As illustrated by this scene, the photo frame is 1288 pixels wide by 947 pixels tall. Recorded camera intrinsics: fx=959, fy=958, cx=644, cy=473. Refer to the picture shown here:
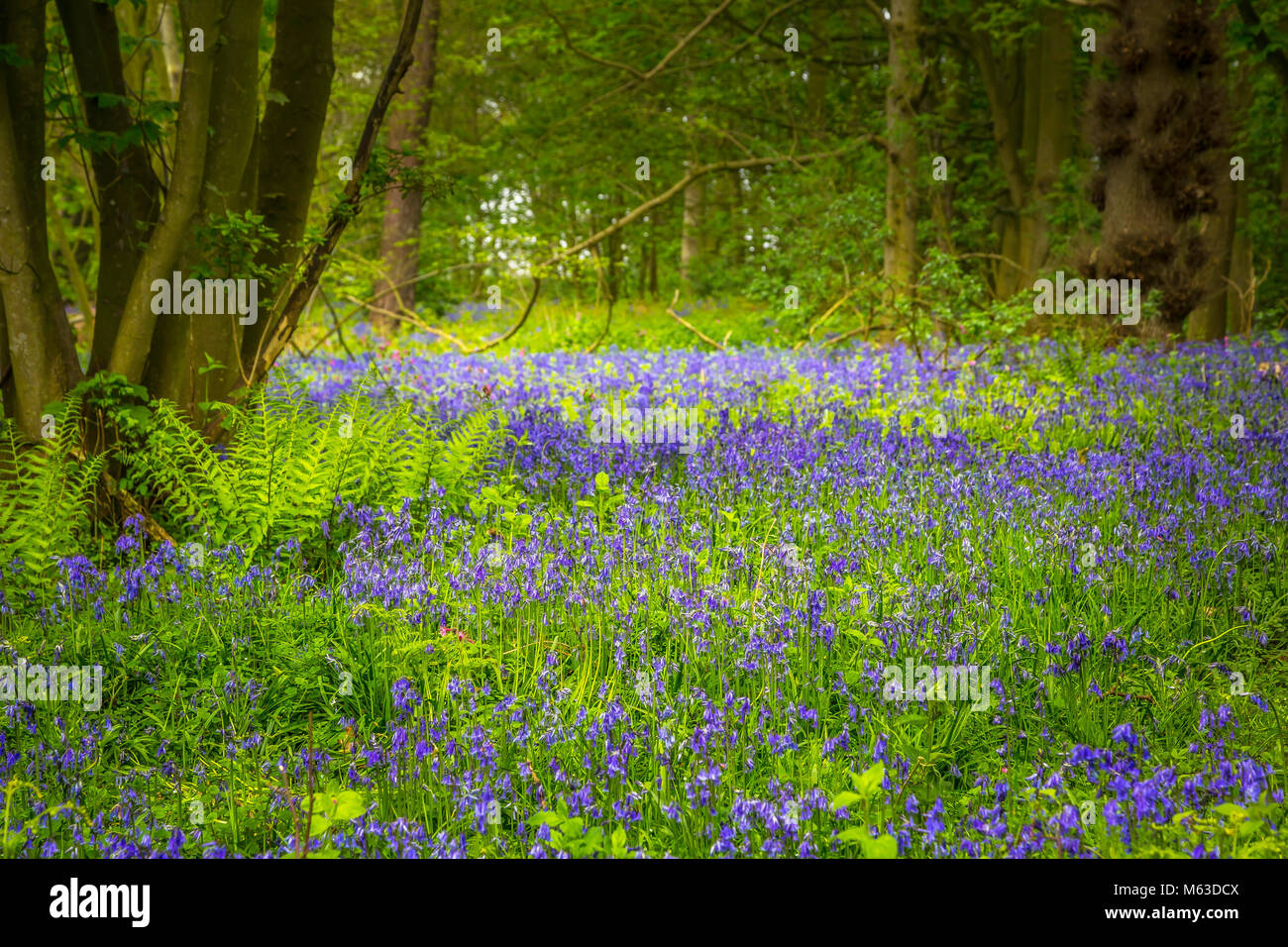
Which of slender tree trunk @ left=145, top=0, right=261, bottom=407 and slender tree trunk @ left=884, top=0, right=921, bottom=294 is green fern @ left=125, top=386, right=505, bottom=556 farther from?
slender tree trunk @ left=884, top=0, right=921, bottom=294

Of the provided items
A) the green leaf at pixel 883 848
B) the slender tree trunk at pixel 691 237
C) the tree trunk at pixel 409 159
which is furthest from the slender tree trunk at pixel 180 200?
the slender tree trunk at pixel 691 237

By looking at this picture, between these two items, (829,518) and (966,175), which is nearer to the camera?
(829,518)

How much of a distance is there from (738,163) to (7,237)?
36.8ft

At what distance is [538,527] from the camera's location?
4.76 metres

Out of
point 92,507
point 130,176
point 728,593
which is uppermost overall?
point 130,176

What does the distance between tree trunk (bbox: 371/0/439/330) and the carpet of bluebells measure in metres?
11.5

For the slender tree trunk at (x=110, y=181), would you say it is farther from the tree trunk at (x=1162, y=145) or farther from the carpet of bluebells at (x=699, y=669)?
the tree trunk at (x=1162, y=145)

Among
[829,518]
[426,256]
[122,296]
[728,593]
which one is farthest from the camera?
[426,256]

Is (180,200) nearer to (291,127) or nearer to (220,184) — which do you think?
(220,184)

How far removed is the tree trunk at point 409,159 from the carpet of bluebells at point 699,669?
453 inches

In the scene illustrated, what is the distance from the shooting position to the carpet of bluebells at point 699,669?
2453 millimetres

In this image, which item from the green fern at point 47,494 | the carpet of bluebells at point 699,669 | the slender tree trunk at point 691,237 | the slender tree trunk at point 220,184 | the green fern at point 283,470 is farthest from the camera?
the slender tree trunk at point 691,237
